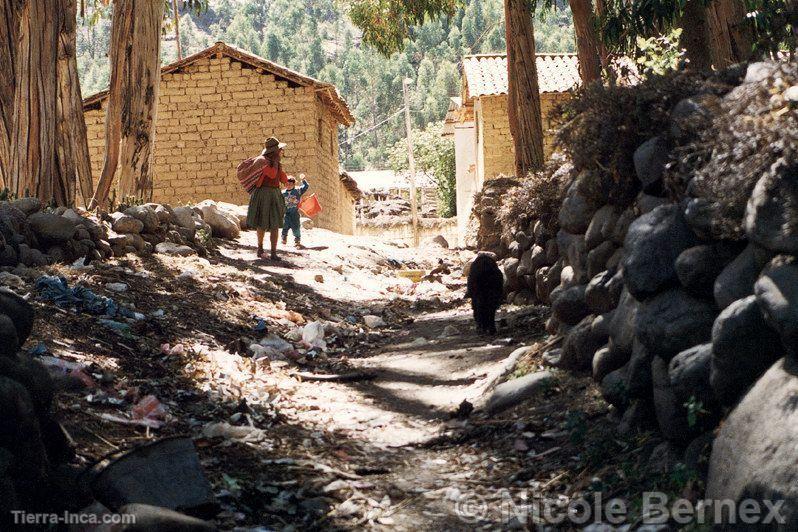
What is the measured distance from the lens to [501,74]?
22609 millimetres

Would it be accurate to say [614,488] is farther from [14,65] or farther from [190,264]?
[14,65]

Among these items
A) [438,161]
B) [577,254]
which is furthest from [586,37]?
[438,161]

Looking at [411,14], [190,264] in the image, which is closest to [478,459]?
[190,264]

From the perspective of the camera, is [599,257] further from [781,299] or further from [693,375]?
[781,299]

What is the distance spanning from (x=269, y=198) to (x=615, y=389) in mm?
8714

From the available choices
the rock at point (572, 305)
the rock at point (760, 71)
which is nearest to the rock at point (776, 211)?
the rock at point (760, 71)

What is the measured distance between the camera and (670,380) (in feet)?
12.1

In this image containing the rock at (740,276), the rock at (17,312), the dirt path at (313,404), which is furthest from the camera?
the dirt path at (313,404)

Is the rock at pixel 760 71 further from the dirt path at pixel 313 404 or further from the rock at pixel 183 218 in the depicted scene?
the rock at pixel 183 218

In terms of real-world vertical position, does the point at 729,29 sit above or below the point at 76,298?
above

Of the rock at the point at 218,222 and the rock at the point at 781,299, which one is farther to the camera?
the rock at the point at 218,222

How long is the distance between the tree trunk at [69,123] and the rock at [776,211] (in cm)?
950

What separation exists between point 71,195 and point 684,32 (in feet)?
24.7

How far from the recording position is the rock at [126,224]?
1041cm
